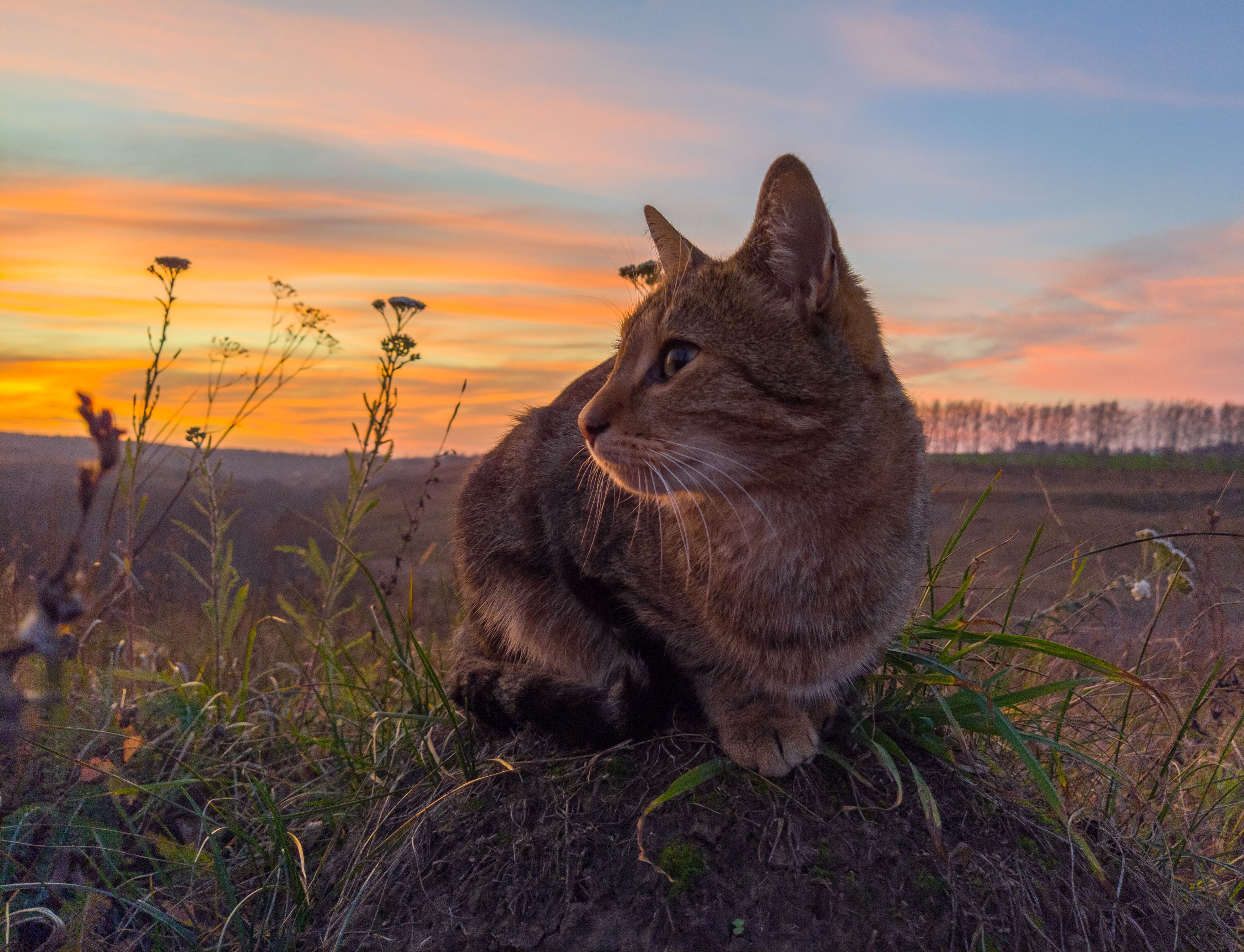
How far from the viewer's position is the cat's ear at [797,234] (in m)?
2.22

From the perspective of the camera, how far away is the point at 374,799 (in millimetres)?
2812

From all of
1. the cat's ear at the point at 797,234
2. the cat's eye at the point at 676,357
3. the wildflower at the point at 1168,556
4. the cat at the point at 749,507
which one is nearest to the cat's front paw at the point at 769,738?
the cat at the point at 749,507

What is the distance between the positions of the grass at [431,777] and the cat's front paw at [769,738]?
0.06m

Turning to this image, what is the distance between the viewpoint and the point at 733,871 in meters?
2.12

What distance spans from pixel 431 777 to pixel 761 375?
1.63 m

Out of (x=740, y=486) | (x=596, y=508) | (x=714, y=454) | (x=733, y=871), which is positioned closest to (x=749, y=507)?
(x=740, y=486)

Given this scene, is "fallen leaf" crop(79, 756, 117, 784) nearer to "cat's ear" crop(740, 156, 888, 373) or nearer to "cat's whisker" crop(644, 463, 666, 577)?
"cat's whisker" crop(644, 463, 666, 577)

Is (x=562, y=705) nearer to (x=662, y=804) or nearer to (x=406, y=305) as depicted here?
(x=662, y=804)

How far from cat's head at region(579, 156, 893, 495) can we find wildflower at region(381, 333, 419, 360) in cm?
158

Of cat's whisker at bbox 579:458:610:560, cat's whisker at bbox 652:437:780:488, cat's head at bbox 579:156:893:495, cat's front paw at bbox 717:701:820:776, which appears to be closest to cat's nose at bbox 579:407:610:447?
cat's head at bbox 579:156:893:495

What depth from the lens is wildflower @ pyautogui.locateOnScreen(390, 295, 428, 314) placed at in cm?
376

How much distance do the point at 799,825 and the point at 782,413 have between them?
107 centimetres

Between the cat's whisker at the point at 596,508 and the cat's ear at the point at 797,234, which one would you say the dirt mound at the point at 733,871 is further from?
the cat's ear at the point at 797,234

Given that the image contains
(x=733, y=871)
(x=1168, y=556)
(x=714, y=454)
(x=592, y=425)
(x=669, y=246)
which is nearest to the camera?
(x=733, y=871)
